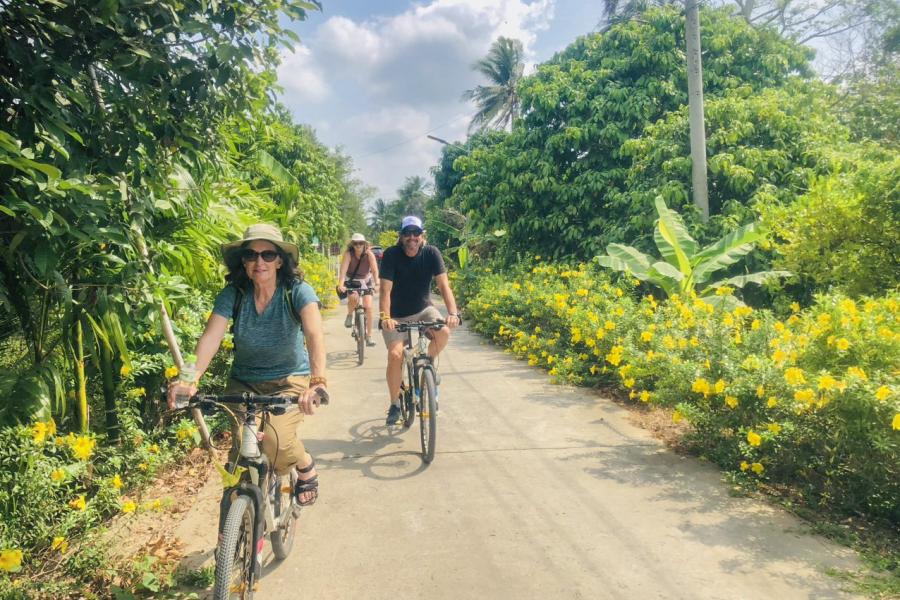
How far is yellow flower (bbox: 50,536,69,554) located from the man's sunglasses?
1602 millimetres

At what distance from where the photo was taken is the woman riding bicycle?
283 cm

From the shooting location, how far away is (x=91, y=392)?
14.9ft

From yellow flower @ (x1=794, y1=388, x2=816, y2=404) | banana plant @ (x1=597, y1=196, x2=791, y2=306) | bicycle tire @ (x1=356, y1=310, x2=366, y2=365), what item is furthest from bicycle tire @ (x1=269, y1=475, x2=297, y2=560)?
banana plant @ (x1=597, y1=196, x2=791, y2=306)

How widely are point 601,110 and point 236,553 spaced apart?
38.0 feet

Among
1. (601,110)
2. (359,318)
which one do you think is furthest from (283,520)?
(601,110)

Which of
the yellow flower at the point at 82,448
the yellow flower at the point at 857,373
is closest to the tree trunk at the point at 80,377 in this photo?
the yellow flower at the point at 82,448

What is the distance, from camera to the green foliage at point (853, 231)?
17.4ft

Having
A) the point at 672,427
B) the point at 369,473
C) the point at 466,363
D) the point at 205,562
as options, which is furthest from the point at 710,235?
the point at 205,562

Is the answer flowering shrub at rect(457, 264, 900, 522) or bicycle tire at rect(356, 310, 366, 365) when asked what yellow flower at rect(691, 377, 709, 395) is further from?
bicycle tire at rect(356, 310, 366, 365)

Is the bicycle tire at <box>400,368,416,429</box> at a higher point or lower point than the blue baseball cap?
lower

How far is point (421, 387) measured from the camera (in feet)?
15.5

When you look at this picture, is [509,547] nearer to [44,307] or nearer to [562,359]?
[44,307]

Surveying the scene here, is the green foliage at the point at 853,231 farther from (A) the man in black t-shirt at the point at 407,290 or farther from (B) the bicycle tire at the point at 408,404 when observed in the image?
(B) the bicycle tire at the point at 408,404

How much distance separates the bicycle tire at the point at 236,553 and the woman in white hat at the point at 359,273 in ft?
20.7
